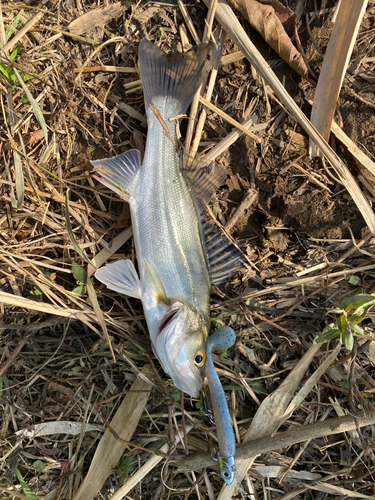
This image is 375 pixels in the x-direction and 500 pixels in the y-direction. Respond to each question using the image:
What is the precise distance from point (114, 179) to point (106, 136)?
0.49m

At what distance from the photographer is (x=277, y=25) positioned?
3.22 m

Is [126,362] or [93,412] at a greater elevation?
[126,362]

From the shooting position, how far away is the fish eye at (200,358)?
2916mm

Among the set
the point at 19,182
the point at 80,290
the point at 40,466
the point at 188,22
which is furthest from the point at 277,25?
the point at 40,466

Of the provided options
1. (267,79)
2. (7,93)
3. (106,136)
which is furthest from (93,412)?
(267,79)

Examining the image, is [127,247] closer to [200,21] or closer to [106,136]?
[106,136]

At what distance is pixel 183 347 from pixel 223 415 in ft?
Answer: 2.13

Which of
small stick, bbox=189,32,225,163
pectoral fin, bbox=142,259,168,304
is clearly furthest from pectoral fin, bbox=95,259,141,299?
small stick, bbox=189,32,225,163

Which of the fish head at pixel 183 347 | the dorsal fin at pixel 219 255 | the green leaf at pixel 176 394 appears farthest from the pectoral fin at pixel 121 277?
the green leaf at pixel 176 394

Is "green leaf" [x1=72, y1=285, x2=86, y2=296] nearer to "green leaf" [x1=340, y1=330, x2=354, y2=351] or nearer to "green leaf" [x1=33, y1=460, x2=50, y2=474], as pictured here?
"green leaf" [x1=33, y1=460, x2=50, y2=474]

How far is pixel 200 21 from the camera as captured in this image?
333 centimetres

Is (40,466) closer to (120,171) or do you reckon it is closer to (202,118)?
(120,171)

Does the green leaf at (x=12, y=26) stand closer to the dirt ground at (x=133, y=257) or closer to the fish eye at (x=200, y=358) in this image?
the dirt ground at (x=133, y=257)

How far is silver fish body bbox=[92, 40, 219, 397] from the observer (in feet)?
9.95
